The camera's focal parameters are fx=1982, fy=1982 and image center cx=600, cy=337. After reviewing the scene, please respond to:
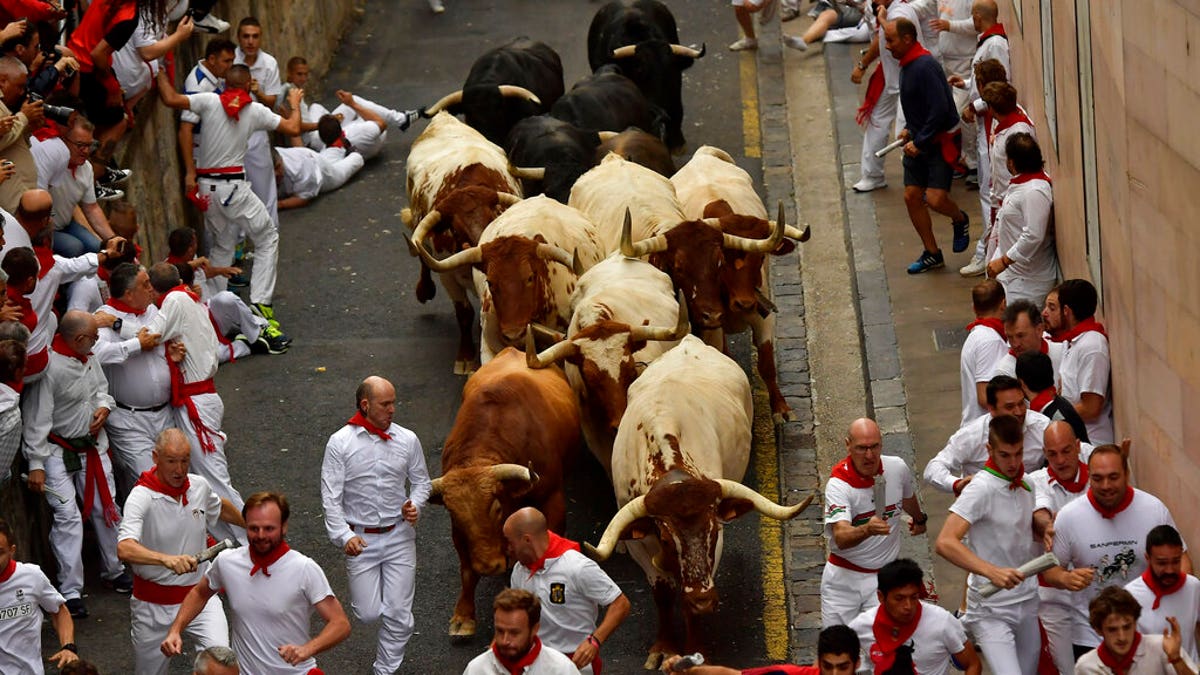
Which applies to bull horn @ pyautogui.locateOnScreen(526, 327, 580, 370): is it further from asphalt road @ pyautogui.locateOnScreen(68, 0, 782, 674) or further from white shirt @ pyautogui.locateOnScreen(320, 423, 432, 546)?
white shirt @ pyautogui.locateOnScreen(320, 423, 432, 546)

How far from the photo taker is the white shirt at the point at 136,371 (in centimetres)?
1274

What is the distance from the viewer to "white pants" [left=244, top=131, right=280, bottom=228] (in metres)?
17.5

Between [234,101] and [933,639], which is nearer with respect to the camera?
[933,639]

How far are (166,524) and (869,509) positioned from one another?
12.5ft

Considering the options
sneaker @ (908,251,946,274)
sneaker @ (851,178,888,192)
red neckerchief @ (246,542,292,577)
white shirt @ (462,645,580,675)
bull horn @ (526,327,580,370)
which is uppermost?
red neckerchief @ (246,542,292,577)

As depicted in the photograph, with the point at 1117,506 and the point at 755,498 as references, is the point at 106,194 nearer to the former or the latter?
the point at 755,498

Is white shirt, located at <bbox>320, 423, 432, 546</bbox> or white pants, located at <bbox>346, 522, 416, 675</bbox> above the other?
white shirt, located at <bbox>320, 423, 432, 546</bbox>

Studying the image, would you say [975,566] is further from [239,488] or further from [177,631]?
[239,488]

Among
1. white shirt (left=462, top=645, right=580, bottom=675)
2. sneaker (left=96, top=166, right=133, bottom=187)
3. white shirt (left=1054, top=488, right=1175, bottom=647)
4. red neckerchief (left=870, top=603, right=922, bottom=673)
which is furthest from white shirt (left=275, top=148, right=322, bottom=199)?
red neckerchief (left=870, top=603, right=922, bottom=673)

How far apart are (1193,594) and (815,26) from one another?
14281mm

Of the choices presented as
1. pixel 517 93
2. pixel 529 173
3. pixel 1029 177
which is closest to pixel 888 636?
pixel 1029 177

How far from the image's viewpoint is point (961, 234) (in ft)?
54.3

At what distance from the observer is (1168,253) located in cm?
951

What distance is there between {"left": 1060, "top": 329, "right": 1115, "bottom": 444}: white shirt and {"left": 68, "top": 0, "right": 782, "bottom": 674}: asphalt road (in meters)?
2.33
